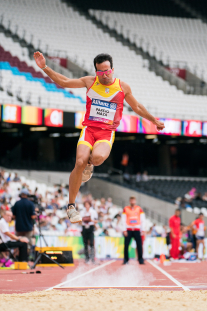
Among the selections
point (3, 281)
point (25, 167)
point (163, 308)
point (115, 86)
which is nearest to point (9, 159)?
point (25, 167)

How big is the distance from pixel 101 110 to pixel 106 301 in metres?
2.66

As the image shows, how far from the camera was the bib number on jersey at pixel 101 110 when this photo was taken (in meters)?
6.82

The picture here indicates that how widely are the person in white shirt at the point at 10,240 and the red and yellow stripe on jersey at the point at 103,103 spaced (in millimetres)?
5546

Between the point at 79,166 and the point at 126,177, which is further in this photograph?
the point at 126,177

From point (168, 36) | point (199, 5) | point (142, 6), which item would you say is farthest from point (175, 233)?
point (199, 5)

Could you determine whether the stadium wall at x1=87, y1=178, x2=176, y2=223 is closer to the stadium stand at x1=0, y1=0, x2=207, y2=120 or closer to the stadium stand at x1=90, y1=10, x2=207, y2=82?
the stadium stand at x1=0, y1=0, x2=207, y2=120

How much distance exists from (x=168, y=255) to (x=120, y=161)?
1504cm

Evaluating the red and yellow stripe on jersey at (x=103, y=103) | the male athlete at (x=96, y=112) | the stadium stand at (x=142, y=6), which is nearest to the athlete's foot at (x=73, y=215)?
the male athlete at (x=96, y=112)

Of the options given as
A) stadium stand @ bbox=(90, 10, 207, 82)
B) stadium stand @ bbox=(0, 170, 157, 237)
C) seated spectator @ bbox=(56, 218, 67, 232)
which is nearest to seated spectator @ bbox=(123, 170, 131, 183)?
stadium stand @ bbox=(0, 170, 157, 237)

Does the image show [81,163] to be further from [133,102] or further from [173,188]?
[173,188]

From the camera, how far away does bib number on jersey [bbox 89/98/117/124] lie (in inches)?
268

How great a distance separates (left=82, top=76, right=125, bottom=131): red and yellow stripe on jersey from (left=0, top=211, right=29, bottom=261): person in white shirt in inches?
218

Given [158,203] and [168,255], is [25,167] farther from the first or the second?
[168,255]

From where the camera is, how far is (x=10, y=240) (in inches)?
465
